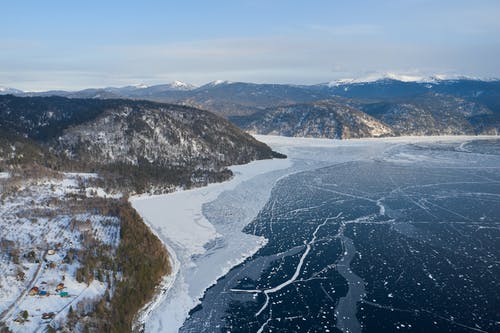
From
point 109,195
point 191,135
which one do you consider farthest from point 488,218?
point 191,135

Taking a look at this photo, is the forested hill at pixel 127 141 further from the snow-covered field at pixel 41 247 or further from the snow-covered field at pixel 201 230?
the snow-covered field at pixel 41 247

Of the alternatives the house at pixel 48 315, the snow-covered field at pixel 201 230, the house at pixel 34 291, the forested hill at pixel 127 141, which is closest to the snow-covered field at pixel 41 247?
the house at pixel 48 315

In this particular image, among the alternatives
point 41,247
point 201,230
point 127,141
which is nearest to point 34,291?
point 41,247

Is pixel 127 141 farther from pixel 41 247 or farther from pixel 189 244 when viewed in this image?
pixel 189 244

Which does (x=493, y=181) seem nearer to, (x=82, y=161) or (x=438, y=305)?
(x=438, y=305)

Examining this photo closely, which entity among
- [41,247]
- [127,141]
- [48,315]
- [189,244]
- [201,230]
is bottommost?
[189,244]

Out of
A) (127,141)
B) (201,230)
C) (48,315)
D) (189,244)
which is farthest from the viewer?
(127,141)

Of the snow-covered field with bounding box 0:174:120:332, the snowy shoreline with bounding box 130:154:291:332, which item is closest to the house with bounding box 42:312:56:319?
the snow-covered field with bounding box 0:174:120:332
